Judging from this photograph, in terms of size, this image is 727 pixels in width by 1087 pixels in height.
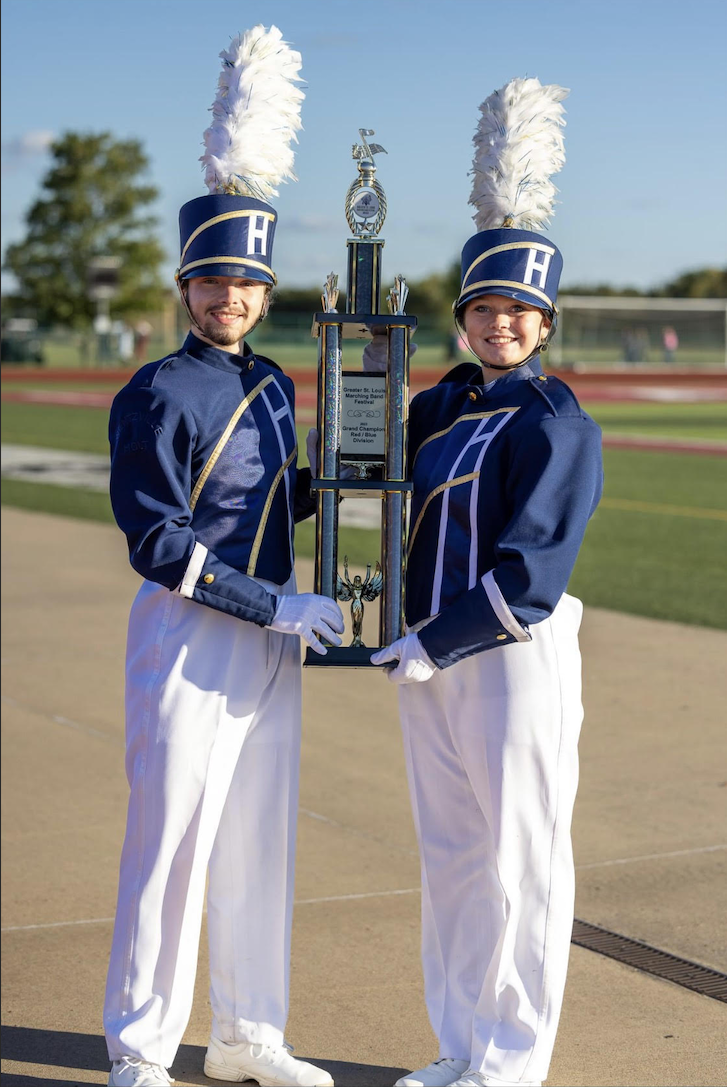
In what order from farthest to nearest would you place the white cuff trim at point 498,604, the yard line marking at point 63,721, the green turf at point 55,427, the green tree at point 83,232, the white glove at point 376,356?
the green tree at point 83,232, the green turf at point 55,427, the yard line marking at point 63,721, the white glove at point 376,356, the white cuff trim at point 498,604

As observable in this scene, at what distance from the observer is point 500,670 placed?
3.02 metres

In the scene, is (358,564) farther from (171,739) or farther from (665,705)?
(171,739)

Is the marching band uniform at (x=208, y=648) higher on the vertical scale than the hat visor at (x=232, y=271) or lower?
lower

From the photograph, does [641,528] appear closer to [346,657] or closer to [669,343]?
[346,657]

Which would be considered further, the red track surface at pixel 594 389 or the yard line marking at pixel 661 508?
the red track surface at pixel 594 389

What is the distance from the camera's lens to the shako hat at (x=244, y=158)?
10.1 ft

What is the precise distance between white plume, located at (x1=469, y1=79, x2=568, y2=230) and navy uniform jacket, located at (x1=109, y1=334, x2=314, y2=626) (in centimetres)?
62

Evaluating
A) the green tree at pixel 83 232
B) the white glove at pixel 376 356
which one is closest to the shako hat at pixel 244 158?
the white glove at pixel 376 356

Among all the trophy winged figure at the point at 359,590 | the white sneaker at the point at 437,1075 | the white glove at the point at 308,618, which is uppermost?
the trophy winged figure at the point at 359,590

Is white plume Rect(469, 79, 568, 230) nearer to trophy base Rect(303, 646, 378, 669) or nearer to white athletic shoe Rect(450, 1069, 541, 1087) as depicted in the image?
trophy base Rect(303, 646, 378, 669)

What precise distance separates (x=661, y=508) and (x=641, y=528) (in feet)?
4.63

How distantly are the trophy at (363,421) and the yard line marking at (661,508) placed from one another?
10159 millimetres

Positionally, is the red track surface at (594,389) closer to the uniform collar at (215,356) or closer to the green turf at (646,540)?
the green turf at (646,540)

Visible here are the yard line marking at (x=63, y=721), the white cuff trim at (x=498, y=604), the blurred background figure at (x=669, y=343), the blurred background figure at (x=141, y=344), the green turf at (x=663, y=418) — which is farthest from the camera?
the blurred background figure at (x=141, y=344)
